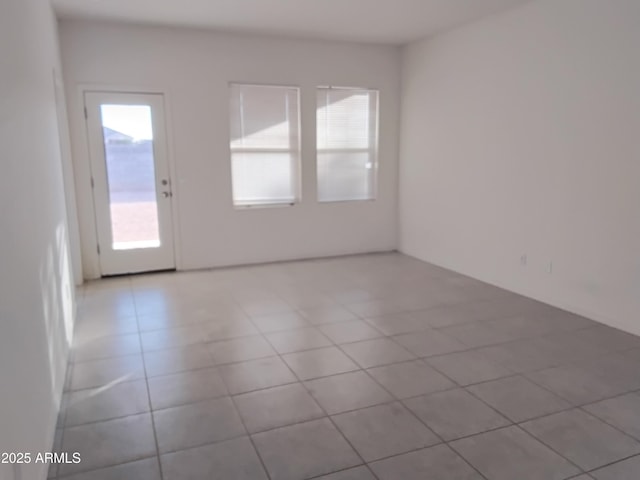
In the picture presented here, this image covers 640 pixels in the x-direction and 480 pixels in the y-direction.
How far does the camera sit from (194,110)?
215 inches

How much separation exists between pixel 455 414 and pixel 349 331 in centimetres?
130

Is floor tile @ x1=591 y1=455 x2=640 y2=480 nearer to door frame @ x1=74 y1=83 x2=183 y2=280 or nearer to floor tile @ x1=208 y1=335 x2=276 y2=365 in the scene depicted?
floor tile @ x1=208 y1=335 x2=276 y2=365

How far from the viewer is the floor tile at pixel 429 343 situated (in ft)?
11.1

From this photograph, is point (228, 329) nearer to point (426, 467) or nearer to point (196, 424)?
point (196, 424)

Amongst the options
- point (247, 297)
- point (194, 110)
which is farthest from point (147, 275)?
point (194, 110)

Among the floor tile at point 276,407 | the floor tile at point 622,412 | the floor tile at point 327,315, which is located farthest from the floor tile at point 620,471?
the floor tile at point 327,315

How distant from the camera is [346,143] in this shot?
20.7 ft

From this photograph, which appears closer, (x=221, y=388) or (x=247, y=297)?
(x=221, y=388)

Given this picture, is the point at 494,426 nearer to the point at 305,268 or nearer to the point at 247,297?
the point at 247,297

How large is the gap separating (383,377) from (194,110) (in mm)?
3829

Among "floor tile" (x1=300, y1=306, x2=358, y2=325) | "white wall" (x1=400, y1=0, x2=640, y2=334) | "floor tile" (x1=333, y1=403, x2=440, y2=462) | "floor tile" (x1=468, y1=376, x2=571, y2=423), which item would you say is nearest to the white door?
"floor tile" (x1=300, y1=306, x2=358, y2=325)

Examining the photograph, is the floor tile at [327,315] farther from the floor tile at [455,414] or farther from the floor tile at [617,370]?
the floor tile at [617,370]

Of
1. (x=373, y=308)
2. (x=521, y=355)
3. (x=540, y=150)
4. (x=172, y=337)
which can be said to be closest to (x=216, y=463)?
(x=172, y=337)

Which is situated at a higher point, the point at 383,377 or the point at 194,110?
the point at 194,110
